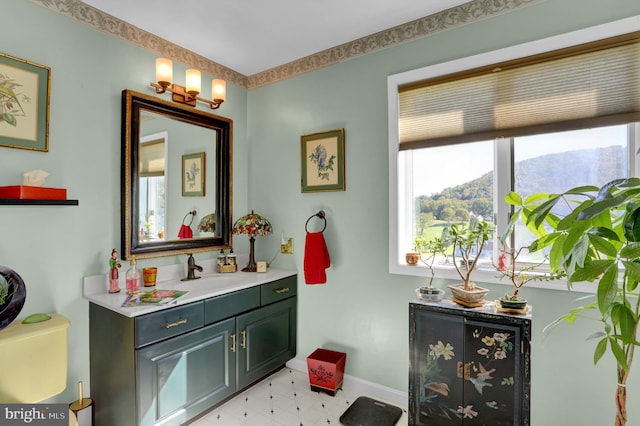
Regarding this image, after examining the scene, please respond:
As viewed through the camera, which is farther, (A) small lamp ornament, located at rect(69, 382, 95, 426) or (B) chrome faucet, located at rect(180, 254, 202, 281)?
(B) chrome faucet, located at rect(180, 254, 202, 281)

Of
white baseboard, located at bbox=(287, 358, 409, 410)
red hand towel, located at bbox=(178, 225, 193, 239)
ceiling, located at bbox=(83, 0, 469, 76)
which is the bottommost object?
white baseboard, located at bbox=(287, 358, 409, 410)

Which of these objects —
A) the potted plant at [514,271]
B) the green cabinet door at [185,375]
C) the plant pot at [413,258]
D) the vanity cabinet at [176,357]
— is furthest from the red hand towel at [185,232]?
the potted plant at [514,271]

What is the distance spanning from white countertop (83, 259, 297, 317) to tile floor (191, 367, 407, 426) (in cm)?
80

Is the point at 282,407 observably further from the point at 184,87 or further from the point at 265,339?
the point at 184,87

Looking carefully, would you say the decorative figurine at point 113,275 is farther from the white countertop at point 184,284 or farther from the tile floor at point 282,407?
the tile floor at point 282,407

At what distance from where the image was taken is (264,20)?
2.17 meters

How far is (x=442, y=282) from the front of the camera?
2.11 meters

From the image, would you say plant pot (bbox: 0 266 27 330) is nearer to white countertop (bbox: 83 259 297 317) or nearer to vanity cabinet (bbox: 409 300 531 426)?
white countertop (bbox: 83 259 297 317)

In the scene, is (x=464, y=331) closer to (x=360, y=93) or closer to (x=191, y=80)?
(x=360, y=93)

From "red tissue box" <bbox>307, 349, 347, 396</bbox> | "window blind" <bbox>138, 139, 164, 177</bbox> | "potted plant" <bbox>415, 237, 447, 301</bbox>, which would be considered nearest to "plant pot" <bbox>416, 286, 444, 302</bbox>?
"potted plant" <bbox>415, 237, 447, 301</bbox>

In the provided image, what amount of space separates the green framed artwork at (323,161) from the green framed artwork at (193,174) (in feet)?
2.69

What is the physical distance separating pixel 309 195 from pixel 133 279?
1.38 metres

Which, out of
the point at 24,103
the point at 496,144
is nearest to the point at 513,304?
the point at 496,144

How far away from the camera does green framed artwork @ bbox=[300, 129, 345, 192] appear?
2508 millimetres
